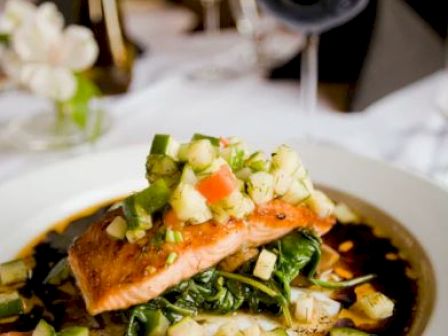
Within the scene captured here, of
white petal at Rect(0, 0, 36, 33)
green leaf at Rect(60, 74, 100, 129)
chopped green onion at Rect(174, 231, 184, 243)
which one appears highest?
white petal at Rect(0, 0, 36, 33)

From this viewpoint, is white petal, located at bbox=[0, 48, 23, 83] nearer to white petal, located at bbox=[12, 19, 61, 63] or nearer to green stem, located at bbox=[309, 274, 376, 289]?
white petal, located at bbox=[12, 19, 61, 63]

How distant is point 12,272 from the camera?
6.92 feet

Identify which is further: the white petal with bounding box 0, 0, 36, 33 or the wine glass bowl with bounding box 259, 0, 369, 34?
the white petal with bounding box 0, 0, 36, 33

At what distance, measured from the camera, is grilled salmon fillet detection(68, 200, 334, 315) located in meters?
1.82

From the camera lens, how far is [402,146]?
2941 millimetres

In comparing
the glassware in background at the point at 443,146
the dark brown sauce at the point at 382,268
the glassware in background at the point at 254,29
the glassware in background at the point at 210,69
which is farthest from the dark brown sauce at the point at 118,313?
the glassware in background at the point at 254,29

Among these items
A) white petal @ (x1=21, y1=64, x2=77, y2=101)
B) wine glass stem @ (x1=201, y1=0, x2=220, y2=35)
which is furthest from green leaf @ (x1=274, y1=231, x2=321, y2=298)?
wine glass stem @ (x1=201, y1=0, x2=220, y2=35)

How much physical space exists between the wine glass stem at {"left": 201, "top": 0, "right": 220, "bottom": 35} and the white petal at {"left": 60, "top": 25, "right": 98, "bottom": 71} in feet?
3.67

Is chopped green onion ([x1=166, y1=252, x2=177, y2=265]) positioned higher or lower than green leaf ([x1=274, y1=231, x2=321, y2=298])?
higher

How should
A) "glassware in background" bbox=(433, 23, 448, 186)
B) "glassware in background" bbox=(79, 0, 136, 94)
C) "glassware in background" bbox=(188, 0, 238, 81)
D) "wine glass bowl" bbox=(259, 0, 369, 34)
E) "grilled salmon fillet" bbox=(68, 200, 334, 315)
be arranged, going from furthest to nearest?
"glassware in background" bbox=(188, 0, 238, 81), "glassware in background" bbox=(79, 0, 136, 94), "glassware in background" bbox=(433, 23, 448, 186), "wine glass bowl" bbox=(259, 0, 369, 34), "grilled salmon fillet" bbox=(68, 200, 334, 315)

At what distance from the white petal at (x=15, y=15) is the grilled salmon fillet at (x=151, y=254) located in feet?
3.97

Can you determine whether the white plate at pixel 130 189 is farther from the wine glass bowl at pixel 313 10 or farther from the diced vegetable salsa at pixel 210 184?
the wine glass bowl at pixel 313 10

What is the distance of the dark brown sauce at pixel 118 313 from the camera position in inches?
75.5

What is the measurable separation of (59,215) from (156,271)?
0.75 metres
